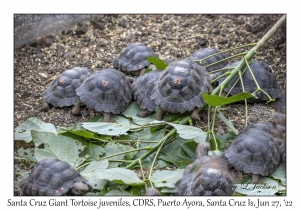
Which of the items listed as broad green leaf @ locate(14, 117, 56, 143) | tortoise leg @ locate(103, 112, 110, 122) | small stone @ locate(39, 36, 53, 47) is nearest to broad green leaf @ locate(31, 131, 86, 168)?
broad green leaf @ locate(14, 117, 56, 143)

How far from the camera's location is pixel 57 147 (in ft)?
11.2

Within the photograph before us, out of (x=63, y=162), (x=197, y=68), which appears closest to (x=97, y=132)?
(x=63, y=162)

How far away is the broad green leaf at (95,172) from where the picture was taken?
122 inches

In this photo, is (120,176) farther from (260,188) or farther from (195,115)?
(195,115)

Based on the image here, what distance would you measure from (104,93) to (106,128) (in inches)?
14.1

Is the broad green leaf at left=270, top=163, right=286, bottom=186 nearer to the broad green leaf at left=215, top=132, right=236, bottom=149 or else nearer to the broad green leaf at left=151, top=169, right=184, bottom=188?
the broad green leaf at left=215, top=132, right=236, bottom=149

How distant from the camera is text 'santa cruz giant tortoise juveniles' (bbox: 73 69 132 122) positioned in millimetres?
3891

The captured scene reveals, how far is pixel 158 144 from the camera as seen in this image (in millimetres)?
3432

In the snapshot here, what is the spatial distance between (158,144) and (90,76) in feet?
3.00

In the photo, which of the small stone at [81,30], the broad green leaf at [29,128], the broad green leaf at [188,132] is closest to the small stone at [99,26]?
the small stone at [81,30]

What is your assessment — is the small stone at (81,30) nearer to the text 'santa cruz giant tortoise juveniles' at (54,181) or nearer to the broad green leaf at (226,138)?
the broad green leaf at (226,138)

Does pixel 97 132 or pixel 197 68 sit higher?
pixel 197 68
